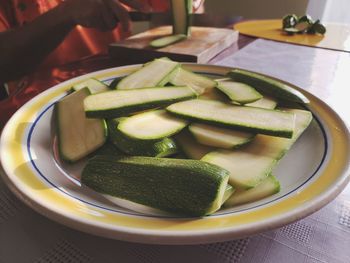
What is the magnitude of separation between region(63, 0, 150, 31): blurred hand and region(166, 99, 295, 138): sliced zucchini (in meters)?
0.83

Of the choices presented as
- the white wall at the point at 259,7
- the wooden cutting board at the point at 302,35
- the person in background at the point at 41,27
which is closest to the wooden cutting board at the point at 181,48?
the person in background at the point at 41,27

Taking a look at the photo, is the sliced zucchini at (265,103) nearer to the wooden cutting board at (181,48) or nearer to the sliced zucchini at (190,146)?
the sliced zucchini at (190,146)

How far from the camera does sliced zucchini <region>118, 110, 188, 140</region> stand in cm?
45

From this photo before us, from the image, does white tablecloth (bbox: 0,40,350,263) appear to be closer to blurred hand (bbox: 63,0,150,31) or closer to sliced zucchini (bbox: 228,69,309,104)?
sliced zucchini (bbox: 228,69,309,104)

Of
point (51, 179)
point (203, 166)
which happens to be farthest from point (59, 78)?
point (203, 166)

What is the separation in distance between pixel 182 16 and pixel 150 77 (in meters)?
0.70

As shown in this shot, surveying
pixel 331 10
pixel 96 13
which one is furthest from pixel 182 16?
pixel 331 10

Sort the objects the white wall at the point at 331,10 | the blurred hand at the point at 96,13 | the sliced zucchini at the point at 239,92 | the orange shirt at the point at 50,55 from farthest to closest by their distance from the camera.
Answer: the white wall at the point at 331,10, the blurred hand at the point at 96,13, the orange shirt at the point at 50,55, the sliced zucchini at the point at 239,92

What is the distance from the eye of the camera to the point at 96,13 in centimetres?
121

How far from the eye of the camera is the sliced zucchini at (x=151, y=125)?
449 mm

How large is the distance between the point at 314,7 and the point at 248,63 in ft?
5.96

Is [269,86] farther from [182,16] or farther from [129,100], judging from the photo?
[182,16]

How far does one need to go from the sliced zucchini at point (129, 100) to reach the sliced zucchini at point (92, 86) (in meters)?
0.10

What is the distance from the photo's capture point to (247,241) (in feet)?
1.34
